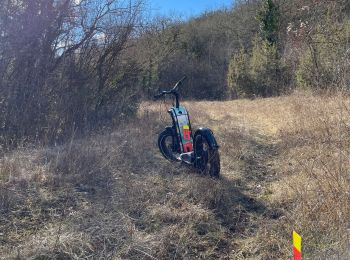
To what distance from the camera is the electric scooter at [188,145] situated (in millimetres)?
4879

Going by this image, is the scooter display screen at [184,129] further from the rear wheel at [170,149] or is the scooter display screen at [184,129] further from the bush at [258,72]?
the bush at [258,72]

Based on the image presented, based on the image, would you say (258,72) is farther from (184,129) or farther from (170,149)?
(184,129)

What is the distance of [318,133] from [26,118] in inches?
202

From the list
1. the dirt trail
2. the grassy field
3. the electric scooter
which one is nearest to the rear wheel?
the electric scooter

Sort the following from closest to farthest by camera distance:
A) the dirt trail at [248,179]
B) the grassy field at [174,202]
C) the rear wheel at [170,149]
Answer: the grassy field at [174,202]
the dirt trail at [248,179]
the rear wheel at [170,149]

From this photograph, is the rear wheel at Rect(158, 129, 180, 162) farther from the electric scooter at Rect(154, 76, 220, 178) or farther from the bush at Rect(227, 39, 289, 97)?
the bush at Rect(227, 39, 289, 97)

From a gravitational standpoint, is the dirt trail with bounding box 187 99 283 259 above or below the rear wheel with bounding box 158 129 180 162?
below

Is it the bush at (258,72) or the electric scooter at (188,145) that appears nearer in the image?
the electric scooter at (188,145)

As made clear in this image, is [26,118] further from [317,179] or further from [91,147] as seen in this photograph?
[317,179]

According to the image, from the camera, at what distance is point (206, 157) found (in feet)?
16.4

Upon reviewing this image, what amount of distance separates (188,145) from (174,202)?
1613 mm

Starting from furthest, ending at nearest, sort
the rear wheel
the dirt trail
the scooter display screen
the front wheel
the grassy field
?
the rear wheel, the scooter display screen, the front wheel, the dirt trail, the grassy field

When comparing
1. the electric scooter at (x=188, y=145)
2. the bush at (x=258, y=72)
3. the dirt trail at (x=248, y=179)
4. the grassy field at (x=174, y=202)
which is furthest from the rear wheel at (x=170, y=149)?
the bush at (x=258, y=72)

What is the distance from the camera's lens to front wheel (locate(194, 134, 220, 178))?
15.9 feet
